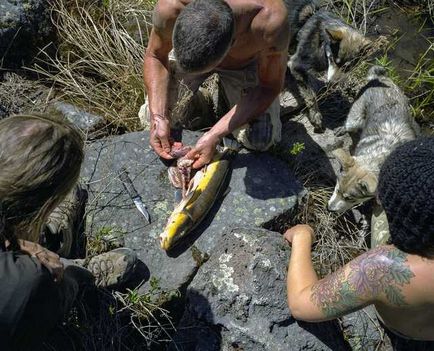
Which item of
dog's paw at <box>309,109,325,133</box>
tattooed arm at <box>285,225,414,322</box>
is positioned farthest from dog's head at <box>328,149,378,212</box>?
tattooed arm at <box>285,225,414,322</box>

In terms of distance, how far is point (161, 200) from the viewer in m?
4.79

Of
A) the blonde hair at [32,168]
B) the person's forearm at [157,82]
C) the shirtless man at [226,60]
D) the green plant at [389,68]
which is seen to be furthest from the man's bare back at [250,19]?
the green plant at [389,68]

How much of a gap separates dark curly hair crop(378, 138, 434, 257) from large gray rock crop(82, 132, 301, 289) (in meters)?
1.72

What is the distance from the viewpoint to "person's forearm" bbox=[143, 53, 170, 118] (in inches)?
191

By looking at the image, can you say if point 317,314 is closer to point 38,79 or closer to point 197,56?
point 197,56

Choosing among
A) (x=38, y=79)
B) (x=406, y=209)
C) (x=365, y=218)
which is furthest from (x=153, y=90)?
(x=406, y=209)

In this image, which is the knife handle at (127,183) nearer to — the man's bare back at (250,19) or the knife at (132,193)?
the knife at (132,193)

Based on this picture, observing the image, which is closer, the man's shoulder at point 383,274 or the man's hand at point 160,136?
the man's shoulder at point 383,274

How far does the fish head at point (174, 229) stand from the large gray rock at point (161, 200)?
132 mm

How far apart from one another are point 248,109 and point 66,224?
1.57 metres

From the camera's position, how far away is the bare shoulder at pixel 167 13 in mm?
4410

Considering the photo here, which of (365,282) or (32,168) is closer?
(32,168)

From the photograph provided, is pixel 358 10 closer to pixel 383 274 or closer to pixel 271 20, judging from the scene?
pixel 271 20

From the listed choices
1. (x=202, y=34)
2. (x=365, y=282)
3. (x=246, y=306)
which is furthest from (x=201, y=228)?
(x=365, y=282)
